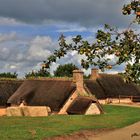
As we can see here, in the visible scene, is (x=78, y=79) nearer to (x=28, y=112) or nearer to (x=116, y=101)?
(x=28, y=112)

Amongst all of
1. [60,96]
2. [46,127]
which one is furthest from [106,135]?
[60,96]

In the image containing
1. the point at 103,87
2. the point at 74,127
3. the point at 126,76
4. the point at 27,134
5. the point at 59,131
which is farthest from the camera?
the point at 103,87

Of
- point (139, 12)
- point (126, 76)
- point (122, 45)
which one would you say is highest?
point (139, 12)

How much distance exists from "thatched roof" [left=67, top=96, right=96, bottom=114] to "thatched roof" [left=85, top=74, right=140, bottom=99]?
60.5 ft

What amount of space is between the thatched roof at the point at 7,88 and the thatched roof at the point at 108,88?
507 inches

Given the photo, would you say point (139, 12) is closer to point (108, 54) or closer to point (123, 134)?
point (108, 54)

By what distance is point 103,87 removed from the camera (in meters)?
69.6

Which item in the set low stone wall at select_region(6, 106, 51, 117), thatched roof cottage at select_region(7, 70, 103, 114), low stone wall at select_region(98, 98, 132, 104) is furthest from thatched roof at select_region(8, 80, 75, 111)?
low stone wall at select_region(98, 98, 132, 104)

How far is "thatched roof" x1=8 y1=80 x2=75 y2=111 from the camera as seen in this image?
4834 cm

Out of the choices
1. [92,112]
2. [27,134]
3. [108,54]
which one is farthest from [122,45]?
[92,112]

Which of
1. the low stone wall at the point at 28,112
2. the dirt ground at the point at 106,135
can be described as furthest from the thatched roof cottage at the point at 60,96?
the dirt ground at the point at 106,135

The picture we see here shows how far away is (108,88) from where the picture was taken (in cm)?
7031

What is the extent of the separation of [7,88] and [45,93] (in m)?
6.96

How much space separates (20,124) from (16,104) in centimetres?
2178
